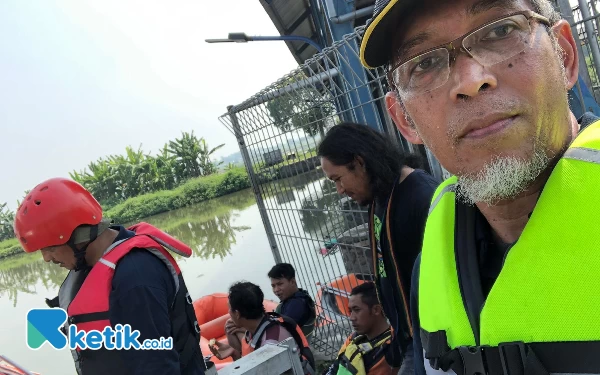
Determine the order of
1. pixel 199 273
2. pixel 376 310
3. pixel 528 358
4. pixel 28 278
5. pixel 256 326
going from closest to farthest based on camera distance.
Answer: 1. pixel 528 358
2. pixel 376 310
3. pixel 256 326
4. pixel 199 273
5. pixel 28 278

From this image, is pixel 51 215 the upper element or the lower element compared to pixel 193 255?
upper

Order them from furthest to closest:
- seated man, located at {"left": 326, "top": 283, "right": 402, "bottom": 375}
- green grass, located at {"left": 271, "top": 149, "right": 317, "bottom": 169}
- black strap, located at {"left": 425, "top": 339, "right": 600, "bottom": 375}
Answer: green grass, located at {"left": 271, "top": 149, "right": 317, "bottom": 169}
seated man, located at {"left": 326, "top": 283, "right": 402, "bottom": 375}
black strap, located at {"left": 425, "top": 339, "right": 600, "bottom": 375}

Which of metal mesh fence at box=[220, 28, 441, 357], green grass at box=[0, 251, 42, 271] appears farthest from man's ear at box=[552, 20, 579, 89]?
green grass at box=[0, 251, 42, 271]

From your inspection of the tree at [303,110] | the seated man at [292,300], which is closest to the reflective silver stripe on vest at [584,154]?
the tree at [303,110]

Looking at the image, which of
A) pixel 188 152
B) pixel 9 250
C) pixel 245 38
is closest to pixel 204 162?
pixel 188 152

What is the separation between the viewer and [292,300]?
149 inches

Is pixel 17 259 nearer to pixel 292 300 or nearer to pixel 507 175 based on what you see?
pixel 292 300

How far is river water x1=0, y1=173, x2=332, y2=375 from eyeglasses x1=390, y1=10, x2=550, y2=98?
2.39 metres

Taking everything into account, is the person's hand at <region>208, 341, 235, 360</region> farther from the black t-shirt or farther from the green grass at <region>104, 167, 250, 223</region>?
the green grass at <region>104, 167, 250, 223</region>

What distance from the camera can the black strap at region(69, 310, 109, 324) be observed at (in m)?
1.93

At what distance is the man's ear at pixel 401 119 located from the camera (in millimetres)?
1151

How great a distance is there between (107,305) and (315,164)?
1871 mm

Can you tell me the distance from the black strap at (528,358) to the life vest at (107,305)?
1.57 m

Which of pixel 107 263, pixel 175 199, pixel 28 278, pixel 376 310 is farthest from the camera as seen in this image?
pixel 175 199
